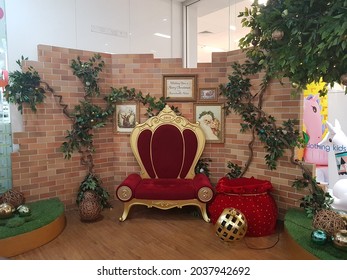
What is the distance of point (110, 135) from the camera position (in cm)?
388

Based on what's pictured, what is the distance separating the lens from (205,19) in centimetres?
539

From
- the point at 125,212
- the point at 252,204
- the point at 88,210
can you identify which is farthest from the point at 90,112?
the point at 252,204

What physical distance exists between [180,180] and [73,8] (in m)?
3.00

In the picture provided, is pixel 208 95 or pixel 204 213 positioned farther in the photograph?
pixel 208 95

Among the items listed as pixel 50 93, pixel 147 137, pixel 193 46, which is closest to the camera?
pixel 50 93

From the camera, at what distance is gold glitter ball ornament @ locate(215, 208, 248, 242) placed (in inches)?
98.7

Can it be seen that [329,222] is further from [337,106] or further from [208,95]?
[337,106]

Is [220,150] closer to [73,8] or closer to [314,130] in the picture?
[314,130]

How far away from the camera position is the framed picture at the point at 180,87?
3.69 metres

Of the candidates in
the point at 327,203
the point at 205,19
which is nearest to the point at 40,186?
the point at 327,203

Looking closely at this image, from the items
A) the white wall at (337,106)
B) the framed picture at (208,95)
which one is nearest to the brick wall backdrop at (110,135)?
the framed picture at (208,95)

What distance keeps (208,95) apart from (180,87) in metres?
0.42

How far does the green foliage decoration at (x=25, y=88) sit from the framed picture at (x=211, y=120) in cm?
209

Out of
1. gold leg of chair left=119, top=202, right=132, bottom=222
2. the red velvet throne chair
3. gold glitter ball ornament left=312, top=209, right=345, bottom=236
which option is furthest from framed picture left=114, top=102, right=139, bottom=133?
gold glitter ball ornament left=312, top=209, right=345, bottom=236
